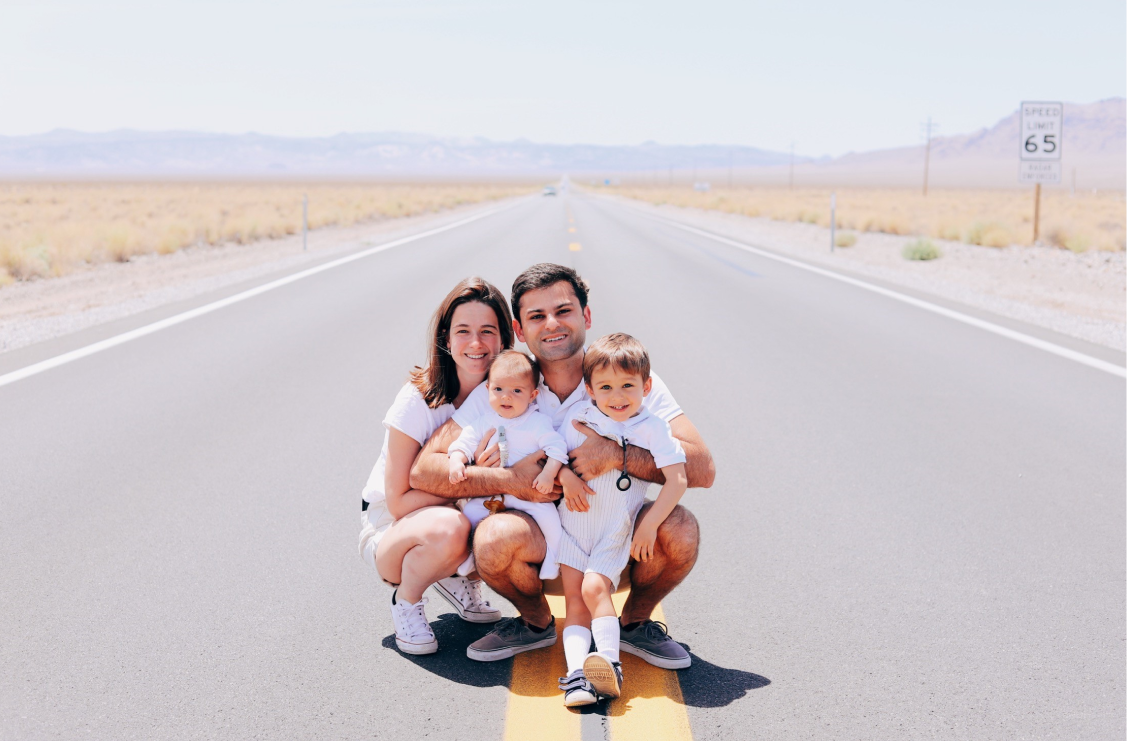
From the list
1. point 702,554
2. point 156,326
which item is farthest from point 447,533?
point 156,326

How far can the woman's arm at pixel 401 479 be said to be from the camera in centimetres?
397

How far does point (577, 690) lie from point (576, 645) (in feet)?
0.59

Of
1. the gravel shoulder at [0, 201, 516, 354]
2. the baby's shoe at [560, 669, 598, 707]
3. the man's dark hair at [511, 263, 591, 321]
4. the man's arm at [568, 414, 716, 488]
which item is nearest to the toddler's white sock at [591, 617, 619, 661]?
the baby's shoe at [560, 669, 598, 707]

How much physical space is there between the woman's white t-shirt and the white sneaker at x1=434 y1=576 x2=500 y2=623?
336mm

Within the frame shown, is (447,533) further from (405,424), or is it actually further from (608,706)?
(608,706)

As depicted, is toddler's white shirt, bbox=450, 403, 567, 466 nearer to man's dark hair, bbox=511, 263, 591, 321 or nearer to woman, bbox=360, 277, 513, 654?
woman, bbox=360, 277, 513, 654

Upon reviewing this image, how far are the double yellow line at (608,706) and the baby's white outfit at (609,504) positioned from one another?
375mm

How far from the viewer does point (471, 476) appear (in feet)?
12.4

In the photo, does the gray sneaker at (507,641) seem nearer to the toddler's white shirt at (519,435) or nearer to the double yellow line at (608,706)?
the double yellow line at (608,706)

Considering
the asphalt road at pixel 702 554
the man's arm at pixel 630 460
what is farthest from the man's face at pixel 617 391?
the asphalt road at pixel 702 554

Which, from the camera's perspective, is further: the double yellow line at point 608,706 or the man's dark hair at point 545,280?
the man's dark hair at point 545,280

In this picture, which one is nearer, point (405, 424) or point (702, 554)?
point (405, 424)

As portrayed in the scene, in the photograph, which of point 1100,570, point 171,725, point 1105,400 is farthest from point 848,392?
point 171,725

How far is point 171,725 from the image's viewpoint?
3.33 m
